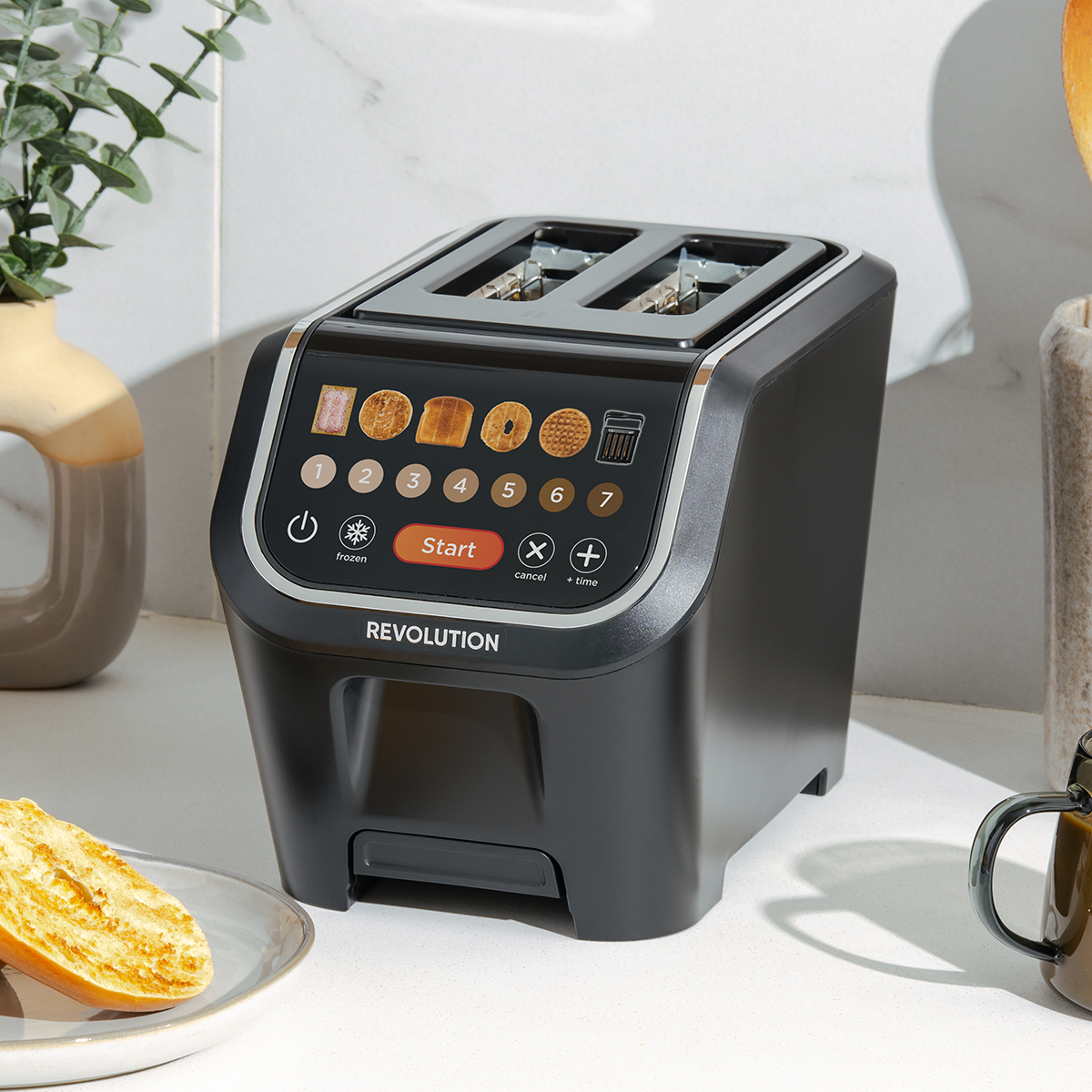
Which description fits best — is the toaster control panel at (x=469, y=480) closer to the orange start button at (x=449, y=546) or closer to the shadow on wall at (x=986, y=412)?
the orange start button at (x=449, y=546)

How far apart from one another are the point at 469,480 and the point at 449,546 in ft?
0.09

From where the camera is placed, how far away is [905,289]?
88 cm

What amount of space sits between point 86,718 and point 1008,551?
55 cm

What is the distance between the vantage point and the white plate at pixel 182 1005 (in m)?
0.48

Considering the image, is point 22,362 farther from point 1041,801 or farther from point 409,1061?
point 1041,801

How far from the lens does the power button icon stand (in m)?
0.59

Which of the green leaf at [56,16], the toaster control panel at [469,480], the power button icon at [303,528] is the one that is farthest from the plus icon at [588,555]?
the green leaf at [56,16]

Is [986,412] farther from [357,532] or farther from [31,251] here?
[31,251]

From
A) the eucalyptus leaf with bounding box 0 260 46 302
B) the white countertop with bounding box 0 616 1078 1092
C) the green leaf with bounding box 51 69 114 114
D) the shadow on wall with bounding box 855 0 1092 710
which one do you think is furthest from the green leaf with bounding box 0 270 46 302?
the shadow on wall with bounding box 855 0 1092 710

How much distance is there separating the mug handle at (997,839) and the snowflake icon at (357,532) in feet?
0.83

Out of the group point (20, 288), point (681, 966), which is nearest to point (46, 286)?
point (20, 288)

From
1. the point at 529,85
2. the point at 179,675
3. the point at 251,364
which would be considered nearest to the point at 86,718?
the point at 179,675

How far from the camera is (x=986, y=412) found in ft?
2.87

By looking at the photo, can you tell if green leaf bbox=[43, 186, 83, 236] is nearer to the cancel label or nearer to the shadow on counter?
the cancel label
